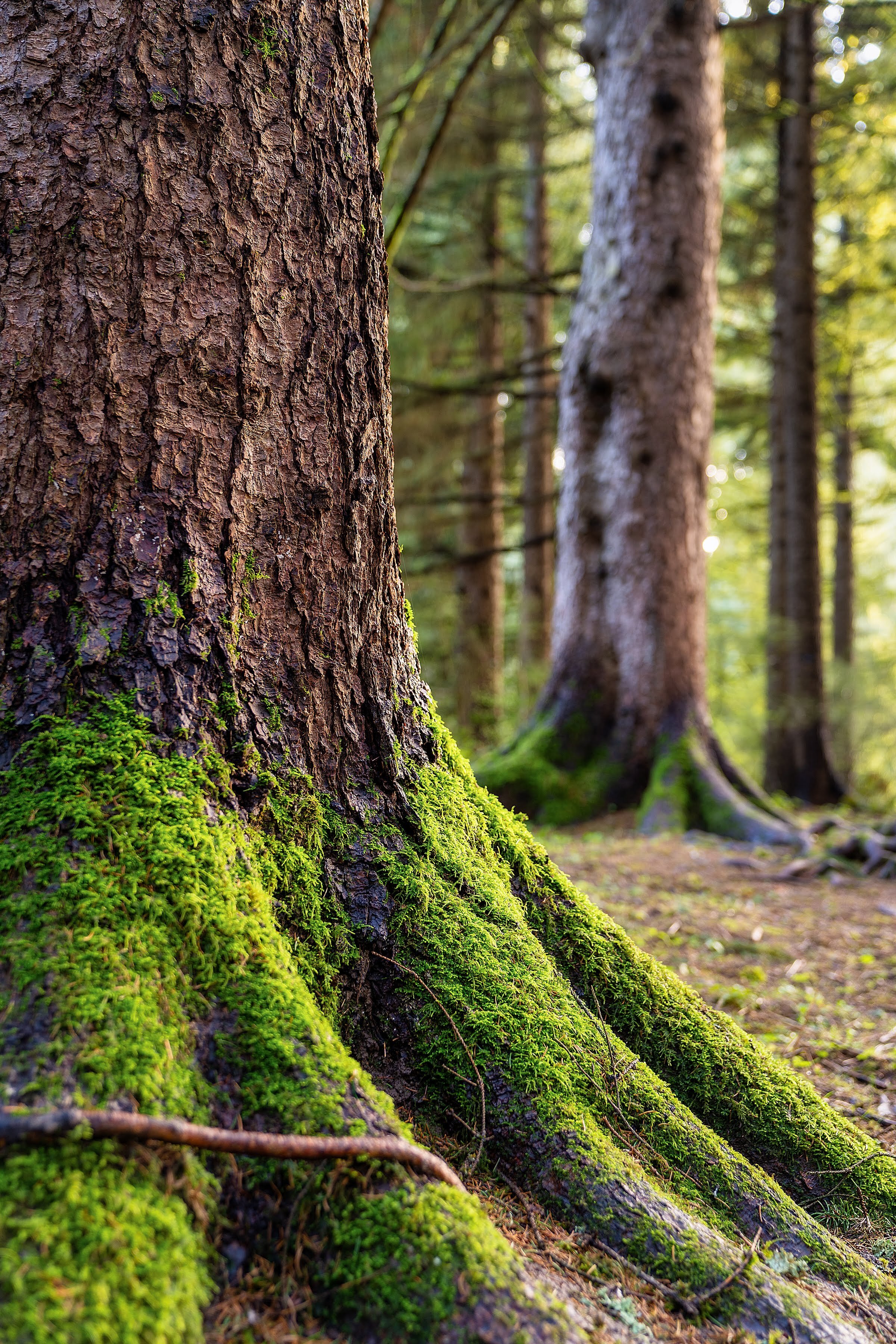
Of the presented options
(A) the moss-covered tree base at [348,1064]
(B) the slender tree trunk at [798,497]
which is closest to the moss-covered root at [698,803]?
(B) the slender tree trunk at [798,497]

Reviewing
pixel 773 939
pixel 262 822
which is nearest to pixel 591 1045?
pixel 262 822

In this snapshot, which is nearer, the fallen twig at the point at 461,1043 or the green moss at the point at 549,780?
the fallen twig at the point at 461,1043

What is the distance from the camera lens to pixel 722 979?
363 centimetres

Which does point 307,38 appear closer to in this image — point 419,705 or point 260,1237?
point 419,705

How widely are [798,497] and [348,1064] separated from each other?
9.94 metres

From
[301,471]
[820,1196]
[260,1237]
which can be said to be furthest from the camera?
[820,1196]

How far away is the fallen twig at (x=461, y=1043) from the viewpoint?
5.55ft

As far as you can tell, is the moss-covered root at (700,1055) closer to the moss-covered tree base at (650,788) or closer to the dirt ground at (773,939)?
the dirt ground at (773,939)

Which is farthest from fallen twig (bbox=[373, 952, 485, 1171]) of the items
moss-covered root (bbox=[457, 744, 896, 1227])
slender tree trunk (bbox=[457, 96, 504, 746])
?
slender tree trunk (bbox=[457, 96, 504, 746])

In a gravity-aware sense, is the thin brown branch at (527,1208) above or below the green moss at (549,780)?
below

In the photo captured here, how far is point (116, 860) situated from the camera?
4.94 ft

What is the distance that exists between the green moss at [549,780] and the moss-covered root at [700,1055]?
3890 mm

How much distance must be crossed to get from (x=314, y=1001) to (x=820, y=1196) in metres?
1.46

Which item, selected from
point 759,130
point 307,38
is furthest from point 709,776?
point 759,130
